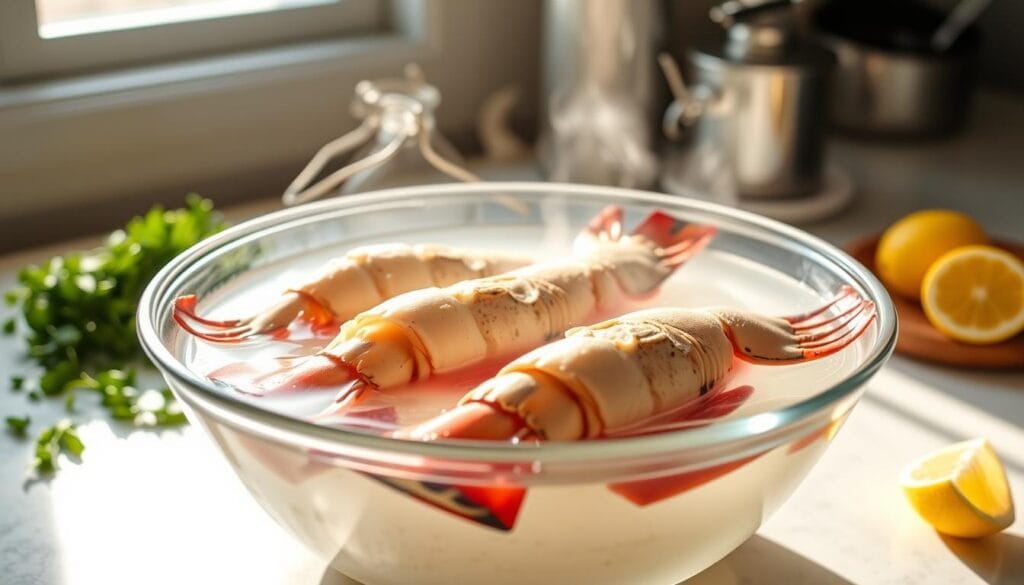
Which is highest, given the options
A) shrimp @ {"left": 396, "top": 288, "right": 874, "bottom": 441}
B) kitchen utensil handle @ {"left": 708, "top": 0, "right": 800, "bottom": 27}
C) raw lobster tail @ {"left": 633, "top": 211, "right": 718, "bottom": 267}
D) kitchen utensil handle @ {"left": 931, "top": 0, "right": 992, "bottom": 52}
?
kitchen utensil handle @ {"left": 708, "top": 0, "right": 800, "bottom": 27}

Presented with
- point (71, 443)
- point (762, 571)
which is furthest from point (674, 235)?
point (71, 443)

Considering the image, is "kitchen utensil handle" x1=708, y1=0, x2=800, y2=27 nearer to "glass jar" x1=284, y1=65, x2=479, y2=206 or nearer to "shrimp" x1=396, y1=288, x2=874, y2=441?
"glass jar" x1=284, y1=65, x2=479, y2=206

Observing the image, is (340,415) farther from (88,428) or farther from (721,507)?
(88,428)

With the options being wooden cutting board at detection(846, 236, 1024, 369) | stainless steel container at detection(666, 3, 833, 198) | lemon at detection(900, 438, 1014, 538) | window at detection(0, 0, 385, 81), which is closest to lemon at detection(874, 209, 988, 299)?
wooden cutting board at detection(846, 236, 1024, 369)

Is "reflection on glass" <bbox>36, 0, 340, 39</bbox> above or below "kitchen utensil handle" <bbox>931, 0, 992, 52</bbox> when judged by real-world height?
above

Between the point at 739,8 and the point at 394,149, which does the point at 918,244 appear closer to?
the point at 739,8

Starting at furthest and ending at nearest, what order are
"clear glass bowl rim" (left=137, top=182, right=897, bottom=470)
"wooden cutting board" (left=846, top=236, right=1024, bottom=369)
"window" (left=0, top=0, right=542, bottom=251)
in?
1. "window" (left=0, top=0, right=542, bottom=251)
2. "wooden cutting board" (left=846, top=236, right=1024, bottom=369)
3. "clear glass bowl rim" (left=137, top=182, right=897, bottom=470)
